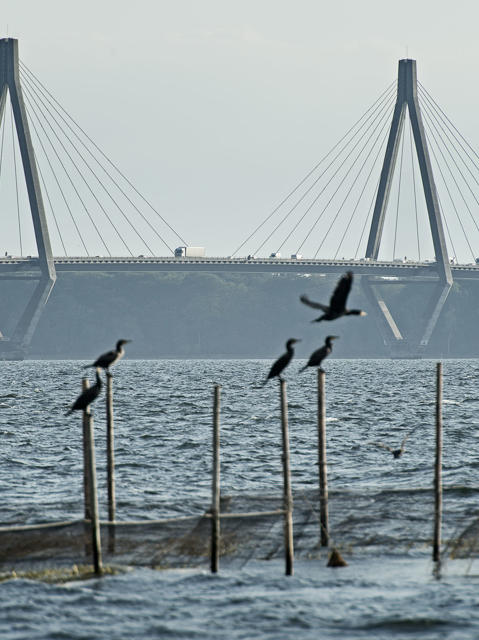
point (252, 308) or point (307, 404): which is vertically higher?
point (252, 308)

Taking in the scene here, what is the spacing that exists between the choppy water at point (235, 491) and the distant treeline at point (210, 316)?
98.6 meters

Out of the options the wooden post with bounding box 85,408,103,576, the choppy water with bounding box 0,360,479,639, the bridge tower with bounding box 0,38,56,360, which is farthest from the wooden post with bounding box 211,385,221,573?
the bridge tower with bounding box 0,38,56,360

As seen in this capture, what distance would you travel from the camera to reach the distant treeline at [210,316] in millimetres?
139500

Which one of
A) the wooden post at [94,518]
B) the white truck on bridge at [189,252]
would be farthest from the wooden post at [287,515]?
the white truck on bridge at [189,252]

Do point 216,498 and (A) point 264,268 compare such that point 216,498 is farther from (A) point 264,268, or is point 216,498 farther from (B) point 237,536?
(A) point 264,268

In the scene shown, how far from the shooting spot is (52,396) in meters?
47.7

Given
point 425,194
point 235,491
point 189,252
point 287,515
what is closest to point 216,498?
point 287,515

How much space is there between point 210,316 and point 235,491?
129197 mm

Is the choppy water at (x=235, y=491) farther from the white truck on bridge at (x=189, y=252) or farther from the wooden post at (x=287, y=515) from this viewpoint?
the white truck on bridge at (x=189, y=252)

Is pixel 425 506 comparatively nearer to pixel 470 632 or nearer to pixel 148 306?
pixel 470 632

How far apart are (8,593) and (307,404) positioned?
3175 centimetres

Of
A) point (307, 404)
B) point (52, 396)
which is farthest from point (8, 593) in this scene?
point (52, 396)

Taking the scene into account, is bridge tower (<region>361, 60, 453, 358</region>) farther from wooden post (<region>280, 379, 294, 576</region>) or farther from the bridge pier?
wooden post (<region>280, 379, 294, 576</region>)

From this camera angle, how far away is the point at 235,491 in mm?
17812
